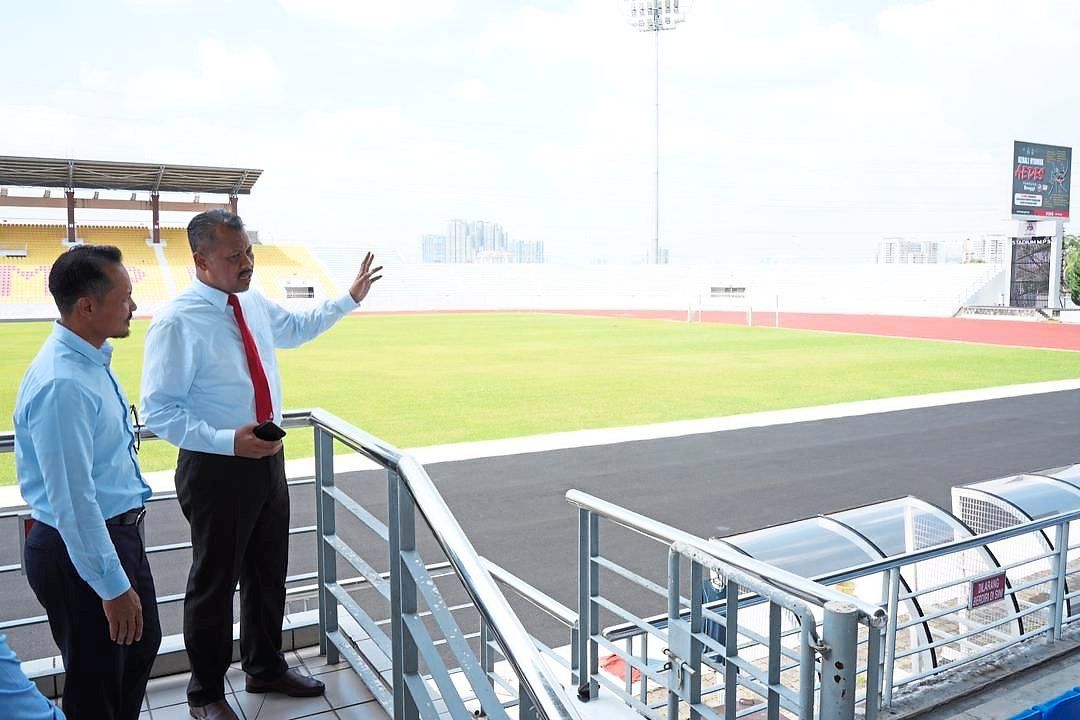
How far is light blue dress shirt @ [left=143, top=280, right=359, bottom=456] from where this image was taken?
271cm

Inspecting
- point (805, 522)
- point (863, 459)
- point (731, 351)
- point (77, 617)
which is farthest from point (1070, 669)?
point (731, 351)

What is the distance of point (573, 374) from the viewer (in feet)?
61.3

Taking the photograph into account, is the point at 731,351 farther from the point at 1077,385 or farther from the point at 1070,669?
the point at 1070,669

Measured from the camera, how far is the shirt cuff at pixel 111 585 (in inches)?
83.9

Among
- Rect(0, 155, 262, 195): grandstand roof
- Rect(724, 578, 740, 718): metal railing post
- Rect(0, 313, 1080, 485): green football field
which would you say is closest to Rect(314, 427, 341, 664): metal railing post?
Rect(724, 578, 740, 718): metal railing post

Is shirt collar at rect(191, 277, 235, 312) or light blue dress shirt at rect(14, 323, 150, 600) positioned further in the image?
shirt collar at rect(191, 277, 235, 312)

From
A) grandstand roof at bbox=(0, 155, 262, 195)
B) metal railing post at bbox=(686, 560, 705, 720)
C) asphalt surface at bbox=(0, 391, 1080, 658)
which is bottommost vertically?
asphalt surface at bbox=(0, 391, 1080, 658)

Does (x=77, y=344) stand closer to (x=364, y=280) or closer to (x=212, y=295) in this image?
(x=212, y=295)

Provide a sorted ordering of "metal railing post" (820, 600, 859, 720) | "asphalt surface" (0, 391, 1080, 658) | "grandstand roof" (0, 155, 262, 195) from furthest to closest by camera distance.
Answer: "grandstand roof" (0, 155, 262, 195) → "asphalt surface" (0, 391, 1080, 658) → "metal railing post" (820, 600, 859, 720)

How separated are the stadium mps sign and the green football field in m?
16.2

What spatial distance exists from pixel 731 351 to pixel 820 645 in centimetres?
2257

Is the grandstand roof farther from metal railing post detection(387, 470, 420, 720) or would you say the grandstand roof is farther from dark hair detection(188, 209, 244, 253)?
metal railing post detection(387, 470, 420, 720)

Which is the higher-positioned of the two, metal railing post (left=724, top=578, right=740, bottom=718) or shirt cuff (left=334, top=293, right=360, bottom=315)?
shirt cuff (left=334, top=293, right=360, bottom=315)

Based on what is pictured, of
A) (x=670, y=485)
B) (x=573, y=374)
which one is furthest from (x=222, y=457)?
(x=573, y=374)
